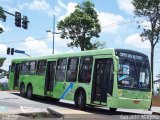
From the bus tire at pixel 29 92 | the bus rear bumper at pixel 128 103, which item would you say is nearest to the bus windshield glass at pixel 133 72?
the bus rear bumper at pixel 128 103

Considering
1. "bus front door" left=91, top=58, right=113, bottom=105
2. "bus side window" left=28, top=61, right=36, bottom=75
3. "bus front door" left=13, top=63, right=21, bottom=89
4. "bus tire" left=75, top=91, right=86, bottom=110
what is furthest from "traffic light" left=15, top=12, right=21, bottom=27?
"bus front door" left=91, top=58, right=113, bottom=105

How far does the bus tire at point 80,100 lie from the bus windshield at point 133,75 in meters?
2.67

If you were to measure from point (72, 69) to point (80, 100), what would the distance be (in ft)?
6.25

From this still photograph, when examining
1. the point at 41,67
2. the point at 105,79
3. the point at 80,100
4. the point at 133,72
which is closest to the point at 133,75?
the point at 133,72

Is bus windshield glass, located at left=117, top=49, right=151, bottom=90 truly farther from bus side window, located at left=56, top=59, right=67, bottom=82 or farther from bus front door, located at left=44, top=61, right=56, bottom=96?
bus front door, located at left=44, top=61, right=56, bottom=96

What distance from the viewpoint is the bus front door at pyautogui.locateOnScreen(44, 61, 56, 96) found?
26688 mm

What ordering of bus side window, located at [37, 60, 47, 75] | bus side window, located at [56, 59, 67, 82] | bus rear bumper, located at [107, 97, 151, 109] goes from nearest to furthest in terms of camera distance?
1. bus rear bumper, located at [107, 97, 151, 109]
2. bus side window, located at [56, 59, 67, 82]
3. bus side window, located at [37, 60, 47, 75]

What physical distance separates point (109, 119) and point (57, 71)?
26.8 ft

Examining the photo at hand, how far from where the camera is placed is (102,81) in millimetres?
21438

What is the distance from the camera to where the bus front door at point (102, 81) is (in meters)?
20.9

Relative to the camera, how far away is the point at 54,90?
26141 millimetres

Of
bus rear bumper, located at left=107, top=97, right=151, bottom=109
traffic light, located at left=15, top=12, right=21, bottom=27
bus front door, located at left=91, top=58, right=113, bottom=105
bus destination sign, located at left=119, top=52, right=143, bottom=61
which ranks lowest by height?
bus rear bumper, located at left=107, top=97, right=151, bottom=109

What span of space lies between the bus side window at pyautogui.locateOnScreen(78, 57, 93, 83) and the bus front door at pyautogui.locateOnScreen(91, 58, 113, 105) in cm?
56

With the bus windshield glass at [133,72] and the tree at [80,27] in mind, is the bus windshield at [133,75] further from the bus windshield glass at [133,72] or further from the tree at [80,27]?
the tree at [80,27]
